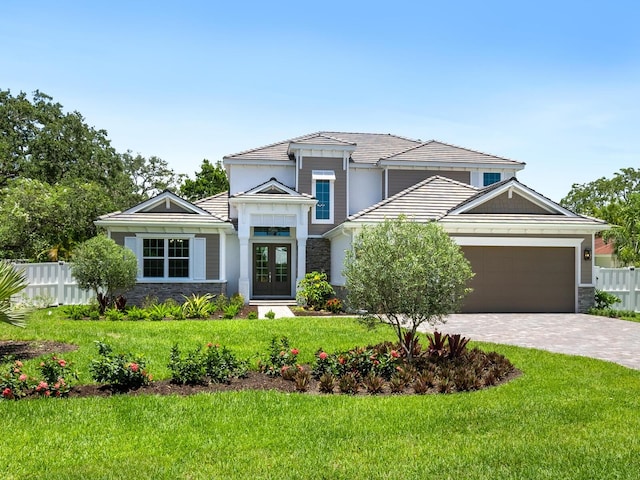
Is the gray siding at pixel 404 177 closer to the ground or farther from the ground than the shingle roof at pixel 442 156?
closer to the ground

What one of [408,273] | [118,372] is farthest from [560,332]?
[118,372]

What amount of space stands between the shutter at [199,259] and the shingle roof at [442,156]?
8.74 m

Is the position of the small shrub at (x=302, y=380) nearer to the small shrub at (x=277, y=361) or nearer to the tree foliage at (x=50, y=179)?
the small shrub at (x=277, y=361)

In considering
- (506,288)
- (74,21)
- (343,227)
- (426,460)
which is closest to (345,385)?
(426,460)

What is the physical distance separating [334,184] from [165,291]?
823cm

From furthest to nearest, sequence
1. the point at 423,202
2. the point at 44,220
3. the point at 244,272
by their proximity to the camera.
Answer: the point at 44,220 < the point at 244,272 < the point at 423,202

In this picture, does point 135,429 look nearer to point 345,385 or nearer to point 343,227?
point 345,385

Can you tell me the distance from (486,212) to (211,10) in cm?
1141

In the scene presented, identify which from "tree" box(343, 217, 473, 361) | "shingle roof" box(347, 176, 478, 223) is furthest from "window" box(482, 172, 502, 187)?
"tree" box(343, 217, 473, 361)

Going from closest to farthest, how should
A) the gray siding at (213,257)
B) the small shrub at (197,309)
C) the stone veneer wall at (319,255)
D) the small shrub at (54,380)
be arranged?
1. the small shrub at (54,380)
2. the small shrub at (197,309)
3. the gray siding at (213,257)
4. the stone veneer wall at (319,255)

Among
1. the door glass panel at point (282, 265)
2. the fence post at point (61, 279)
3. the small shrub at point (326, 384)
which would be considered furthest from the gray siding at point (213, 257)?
the small shrub at point (326, 384)

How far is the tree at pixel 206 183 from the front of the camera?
4469 cm

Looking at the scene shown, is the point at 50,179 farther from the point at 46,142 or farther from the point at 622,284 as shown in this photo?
the point at 622,284

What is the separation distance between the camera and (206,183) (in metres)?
44.8
